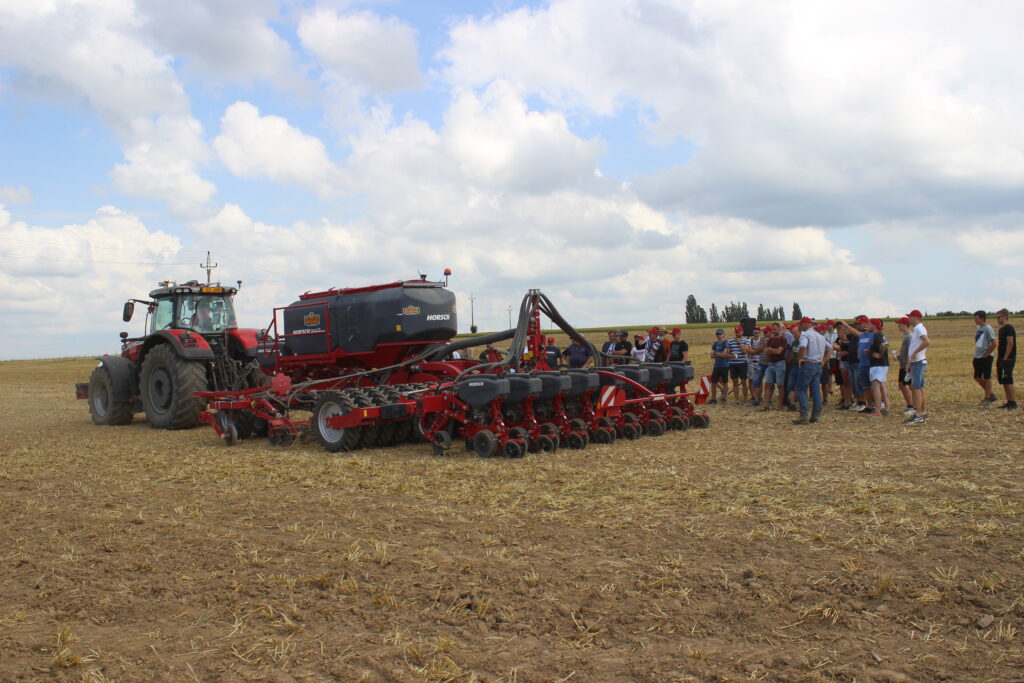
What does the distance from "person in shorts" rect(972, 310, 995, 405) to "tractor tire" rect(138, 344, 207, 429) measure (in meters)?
11.6

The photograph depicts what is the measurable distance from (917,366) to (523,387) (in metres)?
5.91

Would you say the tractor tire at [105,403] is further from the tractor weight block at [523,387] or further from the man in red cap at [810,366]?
the man in red cap at [810,366]

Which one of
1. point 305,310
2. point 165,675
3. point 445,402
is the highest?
point 305,310

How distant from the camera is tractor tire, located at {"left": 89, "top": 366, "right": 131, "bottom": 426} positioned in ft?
47.0

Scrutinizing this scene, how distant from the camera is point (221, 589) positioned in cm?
473

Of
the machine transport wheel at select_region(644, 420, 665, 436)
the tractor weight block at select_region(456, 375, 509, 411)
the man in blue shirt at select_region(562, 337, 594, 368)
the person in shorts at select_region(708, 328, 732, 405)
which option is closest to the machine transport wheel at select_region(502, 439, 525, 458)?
the tractor weight block at select_region(456, 375, 509, 411)

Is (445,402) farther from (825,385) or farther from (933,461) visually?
(825,385)

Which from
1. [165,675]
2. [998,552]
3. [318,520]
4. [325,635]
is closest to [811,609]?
[998,552]

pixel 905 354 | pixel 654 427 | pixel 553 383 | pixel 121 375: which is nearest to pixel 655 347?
pixel 905 354

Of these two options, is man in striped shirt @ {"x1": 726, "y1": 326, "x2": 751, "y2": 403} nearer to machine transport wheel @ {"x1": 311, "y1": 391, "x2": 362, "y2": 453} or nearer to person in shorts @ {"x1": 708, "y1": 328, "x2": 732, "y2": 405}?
person in shorts @ {"x1": 708, "y1": 328, "x2": 732, "y2": 405}

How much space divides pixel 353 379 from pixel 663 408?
4.52m

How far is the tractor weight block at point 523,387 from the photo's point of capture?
30.8 ft

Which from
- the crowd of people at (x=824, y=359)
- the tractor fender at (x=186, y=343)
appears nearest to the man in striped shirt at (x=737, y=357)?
the crowd of people at (x=824, y=359)

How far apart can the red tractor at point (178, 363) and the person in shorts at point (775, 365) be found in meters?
8.27
